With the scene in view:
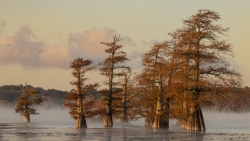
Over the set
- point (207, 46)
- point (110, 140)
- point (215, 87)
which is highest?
point (207, 46)

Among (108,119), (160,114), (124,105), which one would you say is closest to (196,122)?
(160,114)

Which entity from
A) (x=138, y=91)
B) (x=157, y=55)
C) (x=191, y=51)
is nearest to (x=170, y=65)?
(x=191, y=51)

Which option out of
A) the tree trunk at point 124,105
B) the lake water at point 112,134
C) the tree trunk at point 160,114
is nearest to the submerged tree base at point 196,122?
the lake water at point 112,134

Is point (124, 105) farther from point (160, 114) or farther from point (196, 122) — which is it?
point (196, 122)

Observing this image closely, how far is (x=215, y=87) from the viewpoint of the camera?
64.4 meters

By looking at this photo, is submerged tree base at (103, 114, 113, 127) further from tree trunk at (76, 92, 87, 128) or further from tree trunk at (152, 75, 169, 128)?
tree trunk at (152, 75, 169, 128)

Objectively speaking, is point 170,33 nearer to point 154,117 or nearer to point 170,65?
point 170,65

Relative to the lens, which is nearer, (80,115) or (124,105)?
(80,115)

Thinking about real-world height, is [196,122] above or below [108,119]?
below

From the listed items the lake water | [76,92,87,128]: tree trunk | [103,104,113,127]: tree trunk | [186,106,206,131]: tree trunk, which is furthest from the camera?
[103,104,113,127]: tree trunk

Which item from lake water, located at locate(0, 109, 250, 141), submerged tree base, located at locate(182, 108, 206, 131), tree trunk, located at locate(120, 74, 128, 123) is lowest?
lake water, located at locate(0, 109, 250, 141)

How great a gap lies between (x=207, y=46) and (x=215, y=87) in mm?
4357

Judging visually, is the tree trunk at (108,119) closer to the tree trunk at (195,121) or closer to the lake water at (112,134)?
the lake water at (112,134)

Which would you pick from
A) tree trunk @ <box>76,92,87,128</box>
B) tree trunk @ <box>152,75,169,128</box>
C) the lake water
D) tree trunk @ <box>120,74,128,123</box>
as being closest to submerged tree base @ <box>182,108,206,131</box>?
the lake water
